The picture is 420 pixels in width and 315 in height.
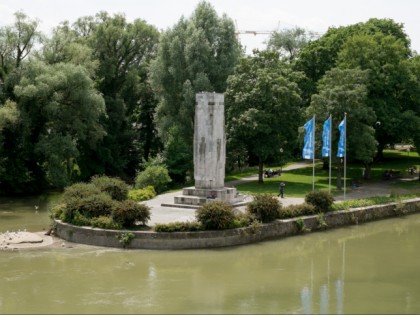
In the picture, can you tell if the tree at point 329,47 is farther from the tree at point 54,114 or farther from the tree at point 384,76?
the tree at point 54,114

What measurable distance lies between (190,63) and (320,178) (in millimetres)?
14396

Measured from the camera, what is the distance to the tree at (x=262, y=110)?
4641 cm

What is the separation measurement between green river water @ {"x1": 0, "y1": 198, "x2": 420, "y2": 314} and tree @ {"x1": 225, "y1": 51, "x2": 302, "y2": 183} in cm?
1437

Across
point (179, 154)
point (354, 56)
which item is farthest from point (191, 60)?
point (354, 56)

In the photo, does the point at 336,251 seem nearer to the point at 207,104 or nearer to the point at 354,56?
the point at 207,104

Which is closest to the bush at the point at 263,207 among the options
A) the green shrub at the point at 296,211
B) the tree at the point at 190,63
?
the green shrub at the point at 296,211

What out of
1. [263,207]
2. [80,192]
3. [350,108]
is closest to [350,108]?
[350,108]

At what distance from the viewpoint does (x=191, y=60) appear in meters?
54.0

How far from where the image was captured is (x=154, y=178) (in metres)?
45.0

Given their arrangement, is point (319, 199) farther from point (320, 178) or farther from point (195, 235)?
point (320, 178)

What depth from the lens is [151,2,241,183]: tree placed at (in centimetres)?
5353

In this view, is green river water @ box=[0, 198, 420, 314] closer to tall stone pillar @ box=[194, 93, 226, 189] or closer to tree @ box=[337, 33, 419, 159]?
tall stone pillar @ box=[194, 93, 226, 189]

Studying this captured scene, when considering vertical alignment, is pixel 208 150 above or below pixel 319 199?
Answer: above

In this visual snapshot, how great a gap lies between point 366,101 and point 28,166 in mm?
26862
